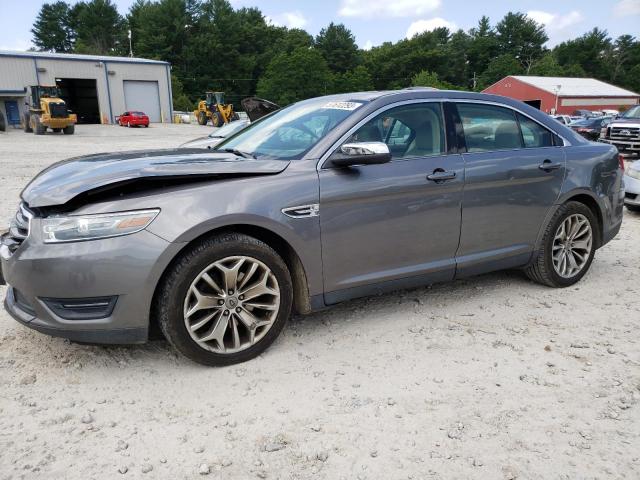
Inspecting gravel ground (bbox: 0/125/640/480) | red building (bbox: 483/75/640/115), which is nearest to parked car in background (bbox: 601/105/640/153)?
gravel ground (bbox: 0/125/640/480)

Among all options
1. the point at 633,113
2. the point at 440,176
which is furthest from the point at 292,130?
the point at 633,113

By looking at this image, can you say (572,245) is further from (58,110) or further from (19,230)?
(58,110)

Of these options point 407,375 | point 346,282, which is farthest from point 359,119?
point 407,375

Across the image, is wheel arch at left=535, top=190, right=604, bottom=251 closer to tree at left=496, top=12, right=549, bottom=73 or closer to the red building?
the red building

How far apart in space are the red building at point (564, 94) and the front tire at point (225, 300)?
205 ft

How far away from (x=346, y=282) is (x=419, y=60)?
299ft

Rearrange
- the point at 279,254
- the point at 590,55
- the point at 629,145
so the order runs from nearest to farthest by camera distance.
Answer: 1. the point at 279,254
2. the point at 629,145
3. the point at 590,55

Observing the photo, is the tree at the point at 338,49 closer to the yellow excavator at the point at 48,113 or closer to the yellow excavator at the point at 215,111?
the yellow excavator at the point at 215,111

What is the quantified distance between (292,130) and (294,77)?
6293cm

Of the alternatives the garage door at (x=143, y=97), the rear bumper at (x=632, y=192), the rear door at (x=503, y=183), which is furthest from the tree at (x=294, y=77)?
the rear door at (x=503, y=183)

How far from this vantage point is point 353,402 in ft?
9.21

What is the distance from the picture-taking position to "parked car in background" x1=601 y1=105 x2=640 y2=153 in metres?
16.2

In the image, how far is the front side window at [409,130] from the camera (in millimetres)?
3527

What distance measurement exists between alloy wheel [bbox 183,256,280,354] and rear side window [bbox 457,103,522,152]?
186cm
